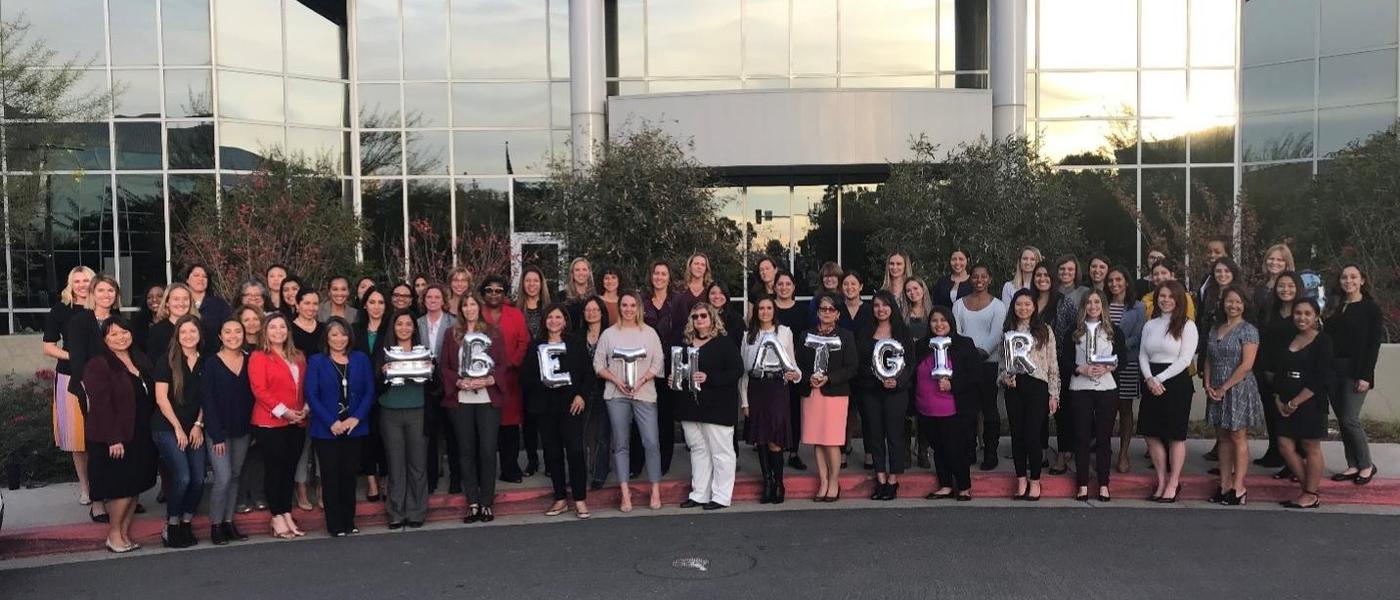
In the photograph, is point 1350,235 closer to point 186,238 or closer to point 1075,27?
point 1075,27

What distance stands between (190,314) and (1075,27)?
1796 centimetres

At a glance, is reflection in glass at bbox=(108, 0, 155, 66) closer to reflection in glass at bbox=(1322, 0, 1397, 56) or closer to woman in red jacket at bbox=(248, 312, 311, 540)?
woman in red jacket at bbox=(248, 312, 311, 540)

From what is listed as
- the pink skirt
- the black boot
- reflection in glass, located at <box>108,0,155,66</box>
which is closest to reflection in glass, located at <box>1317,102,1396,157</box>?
the pink skirt

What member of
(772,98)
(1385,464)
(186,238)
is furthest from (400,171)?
(1385,464)

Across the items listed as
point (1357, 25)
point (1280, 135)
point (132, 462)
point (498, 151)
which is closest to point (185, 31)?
point (498, 151)

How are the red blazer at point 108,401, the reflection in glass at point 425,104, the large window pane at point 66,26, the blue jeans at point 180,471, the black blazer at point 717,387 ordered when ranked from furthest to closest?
1. the reflection in glass at point 425,104
2. the large window pane at point 66,26
3. the black blazer at point 717,387
4. the blue jeans at point 180,471
5. the red blazer at point 108,401

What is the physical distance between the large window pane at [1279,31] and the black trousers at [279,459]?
20.0m

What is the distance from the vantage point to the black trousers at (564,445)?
788 centimetres

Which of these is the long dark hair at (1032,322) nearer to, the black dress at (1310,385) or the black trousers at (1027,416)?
the black trousers at (1027,416)

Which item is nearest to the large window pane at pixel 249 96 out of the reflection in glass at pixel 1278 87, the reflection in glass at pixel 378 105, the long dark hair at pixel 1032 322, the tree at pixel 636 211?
the reflection in glass at pixel 378 105

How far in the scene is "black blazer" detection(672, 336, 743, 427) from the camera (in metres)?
8.03

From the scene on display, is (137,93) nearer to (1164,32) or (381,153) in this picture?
(381,153)

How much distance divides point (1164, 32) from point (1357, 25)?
3.88 metres

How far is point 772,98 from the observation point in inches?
715
